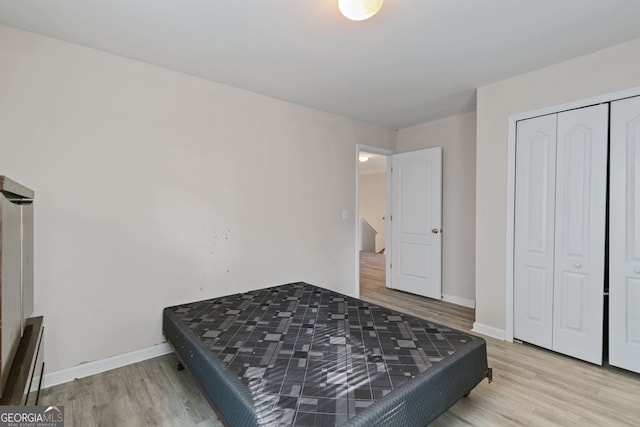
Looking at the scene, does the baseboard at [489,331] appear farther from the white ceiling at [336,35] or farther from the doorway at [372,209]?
the doorway at [372,209]

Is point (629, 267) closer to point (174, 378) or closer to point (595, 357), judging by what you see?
point (595, 357)

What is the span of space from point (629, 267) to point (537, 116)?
135 cm

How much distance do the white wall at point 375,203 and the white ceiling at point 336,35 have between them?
632 centimetres

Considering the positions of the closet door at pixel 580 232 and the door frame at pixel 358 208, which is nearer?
the closet door at pixel 580 232

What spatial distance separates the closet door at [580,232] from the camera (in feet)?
7.38

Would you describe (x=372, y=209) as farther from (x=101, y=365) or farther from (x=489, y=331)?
(x=101, y=365)

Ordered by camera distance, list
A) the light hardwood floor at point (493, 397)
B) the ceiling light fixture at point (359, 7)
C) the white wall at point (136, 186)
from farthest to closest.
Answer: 1. the white wall at point (136, 186)
2. the light hardwood floor at point (493, 397)
3. the ceiling light fixture at point (359, 7)

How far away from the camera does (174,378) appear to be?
2.13 metres

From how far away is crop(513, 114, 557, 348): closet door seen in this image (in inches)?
98.2

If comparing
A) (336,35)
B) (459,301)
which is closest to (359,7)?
(336,35)

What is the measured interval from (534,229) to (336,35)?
2.32 m

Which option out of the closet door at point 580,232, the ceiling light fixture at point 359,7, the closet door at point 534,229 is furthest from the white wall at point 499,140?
the ceiling light fixture at point 359,7

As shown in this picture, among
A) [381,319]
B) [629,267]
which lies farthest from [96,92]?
[629,267]

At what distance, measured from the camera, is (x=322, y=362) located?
161 cm
